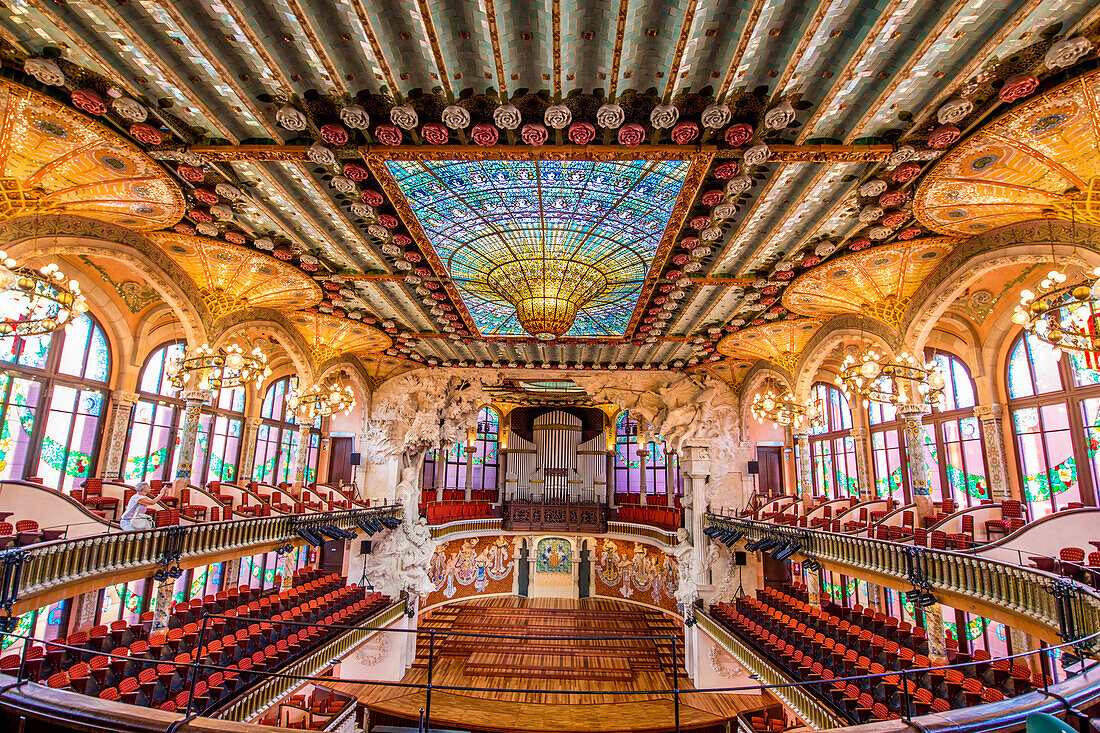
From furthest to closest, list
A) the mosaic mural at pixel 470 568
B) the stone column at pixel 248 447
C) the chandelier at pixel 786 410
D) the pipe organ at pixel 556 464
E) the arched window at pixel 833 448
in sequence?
1. the pipe organ at pixel 556 464
2. the mosaic mural at pixel 470 568
3. the arched window at pixel 833 448
4. the stone column at pixel 248 447
5. the chandelier at pixel 786 410

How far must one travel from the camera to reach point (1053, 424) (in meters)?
14.3

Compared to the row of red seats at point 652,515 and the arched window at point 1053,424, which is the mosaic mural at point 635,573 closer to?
the row of red seats at point 652,515

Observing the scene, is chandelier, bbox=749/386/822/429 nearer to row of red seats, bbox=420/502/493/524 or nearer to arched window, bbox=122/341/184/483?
row of red seats, bbox=420/502/493/524

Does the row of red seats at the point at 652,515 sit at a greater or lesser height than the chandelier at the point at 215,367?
lesser

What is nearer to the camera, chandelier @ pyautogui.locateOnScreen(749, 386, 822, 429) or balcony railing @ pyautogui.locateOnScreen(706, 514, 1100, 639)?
balcony railing @ pyautogui.locateOnScreen(706, 514, 1100, 639)

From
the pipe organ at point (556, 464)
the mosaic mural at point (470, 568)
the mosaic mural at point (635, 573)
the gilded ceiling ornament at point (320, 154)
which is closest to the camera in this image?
the gilded ceiling ornament at point (320, 154)

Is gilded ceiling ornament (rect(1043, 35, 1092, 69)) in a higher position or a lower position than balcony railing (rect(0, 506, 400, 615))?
higher

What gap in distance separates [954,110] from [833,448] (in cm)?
1944

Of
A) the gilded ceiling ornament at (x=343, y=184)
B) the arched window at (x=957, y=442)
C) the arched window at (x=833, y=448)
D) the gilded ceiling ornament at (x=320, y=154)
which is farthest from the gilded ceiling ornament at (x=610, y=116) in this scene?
the arched window at (x=833, y=448)

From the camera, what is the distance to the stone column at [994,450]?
15227mm

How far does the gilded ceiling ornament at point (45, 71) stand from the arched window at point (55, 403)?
10.2 metres

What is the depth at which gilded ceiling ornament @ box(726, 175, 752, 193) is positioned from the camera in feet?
28.9

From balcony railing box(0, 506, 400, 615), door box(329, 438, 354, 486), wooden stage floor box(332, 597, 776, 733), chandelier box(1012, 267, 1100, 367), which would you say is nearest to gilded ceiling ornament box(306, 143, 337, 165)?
balcony railing box(0, 506, 400, 615)

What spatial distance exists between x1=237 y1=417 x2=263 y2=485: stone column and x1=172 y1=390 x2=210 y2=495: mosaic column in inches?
333
